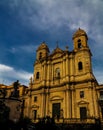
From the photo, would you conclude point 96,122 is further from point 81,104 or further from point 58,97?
point 58,97

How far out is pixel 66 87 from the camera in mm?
33812

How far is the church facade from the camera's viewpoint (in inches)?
1224

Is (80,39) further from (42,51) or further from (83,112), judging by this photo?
(83,112)

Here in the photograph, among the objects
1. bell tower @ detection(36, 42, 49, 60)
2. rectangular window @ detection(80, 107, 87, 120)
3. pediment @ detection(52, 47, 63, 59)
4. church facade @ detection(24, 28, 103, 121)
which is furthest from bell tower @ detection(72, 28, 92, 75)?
bell tower @ detection(36, 42, 49, 60)

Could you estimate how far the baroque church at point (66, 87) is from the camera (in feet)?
101

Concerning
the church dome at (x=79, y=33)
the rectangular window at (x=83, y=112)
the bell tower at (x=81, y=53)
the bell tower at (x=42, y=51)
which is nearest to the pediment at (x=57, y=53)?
the bell tower at (x=42, y=51)

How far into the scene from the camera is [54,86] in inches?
1421

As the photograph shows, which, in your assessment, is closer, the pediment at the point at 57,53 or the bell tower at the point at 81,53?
the bell tower at the point at 81,53

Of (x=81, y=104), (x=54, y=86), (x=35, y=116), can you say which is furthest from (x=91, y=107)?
Result: (x=35, y=116)

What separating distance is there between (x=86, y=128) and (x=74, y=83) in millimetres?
9408

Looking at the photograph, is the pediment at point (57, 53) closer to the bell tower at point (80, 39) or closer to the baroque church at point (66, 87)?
the baroque church at point (66, 87)

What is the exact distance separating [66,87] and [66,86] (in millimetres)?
226

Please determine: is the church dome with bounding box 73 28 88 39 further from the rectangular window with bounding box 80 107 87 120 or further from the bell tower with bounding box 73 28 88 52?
the rectangular window with bounding box 80 107 87 120

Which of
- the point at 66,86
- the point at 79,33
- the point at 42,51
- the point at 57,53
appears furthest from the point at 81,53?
the point at 42,51
